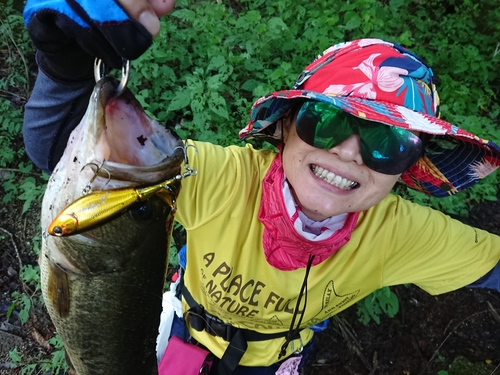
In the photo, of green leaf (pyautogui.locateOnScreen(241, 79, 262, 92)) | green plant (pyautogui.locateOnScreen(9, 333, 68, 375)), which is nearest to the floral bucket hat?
green leaf (pyautogui.locateOnScreen(241, 79, 262, 92))

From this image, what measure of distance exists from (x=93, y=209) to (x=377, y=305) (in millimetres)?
3068

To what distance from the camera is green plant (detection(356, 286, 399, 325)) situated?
11.1 ft

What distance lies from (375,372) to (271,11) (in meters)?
3.89

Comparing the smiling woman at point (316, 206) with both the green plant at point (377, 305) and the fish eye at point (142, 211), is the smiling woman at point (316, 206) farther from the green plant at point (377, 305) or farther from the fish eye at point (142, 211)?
the green plant at point (377, 305)

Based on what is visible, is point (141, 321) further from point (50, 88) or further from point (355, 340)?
point (355, 340)

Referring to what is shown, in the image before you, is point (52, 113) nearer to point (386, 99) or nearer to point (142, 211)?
point (142, 211)

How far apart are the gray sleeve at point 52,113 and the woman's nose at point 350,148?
93 centimetres

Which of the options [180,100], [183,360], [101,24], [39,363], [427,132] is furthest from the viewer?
[180,100]

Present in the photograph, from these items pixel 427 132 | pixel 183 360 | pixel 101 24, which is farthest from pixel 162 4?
pixel 183 360

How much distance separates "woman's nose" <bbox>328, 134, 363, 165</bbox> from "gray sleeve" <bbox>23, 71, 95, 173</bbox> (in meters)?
0.93

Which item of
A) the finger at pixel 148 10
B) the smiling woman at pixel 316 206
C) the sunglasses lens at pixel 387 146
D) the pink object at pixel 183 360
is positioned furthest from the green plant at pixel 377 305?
the finger at pixel 148 10

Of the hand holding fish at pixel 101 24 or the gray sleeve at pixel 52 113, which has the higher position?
the hand holding fish at pixel 101 24

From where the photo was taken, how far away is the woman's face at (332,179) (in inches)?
62.1

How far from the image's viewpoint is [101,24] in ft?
3.07
